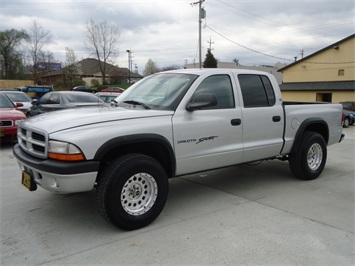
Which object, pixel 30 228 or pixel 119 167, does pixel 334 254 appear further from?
pixel 30 228

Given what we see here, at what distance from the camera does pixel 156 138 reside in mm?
3928

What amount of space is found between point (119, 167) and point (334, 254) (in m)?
2.36

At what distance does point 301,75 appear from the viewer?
38.0 metres

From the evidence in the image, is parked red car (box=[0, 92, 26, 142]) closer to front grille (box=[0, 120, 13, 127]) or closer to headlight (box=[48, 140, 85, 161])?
front grille (box=[0, 120, 13, 127])

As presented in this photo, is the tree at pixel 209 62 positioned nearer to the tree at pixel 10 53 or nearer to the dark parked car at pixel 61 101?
the tree at pixel 10 53

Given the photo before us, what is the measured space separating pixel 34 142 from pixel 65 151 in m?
0.58

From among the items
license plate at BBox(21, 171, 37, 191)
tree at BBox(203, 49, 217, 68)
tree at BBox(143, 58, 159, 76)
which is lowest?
license plate at BBox(21, 171, 37, 191)

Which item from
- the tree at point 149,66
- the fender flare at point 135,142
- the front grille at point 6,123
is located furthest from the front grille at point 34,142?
the tree at point 149,66

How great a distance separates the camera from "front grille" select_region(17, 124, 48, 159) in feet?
11.7

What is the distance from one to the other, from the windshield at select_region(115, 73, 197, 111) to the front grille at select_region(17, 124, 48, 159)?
126 centimetres

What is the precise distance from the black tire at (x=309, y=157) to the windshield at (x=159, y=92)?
8.31ft

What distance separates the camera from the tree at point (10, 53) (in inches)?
2549

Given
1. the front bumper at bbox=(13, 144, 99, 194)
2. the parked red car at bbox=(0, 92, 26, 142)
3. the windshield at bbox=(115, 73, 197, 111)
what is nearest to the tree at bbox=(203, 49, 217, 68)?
the parked red car at bbox=(0, 92, 26, 142)

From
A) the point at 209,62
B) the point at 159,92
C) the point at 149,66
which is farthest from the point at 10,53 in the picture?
the point at 159,92
